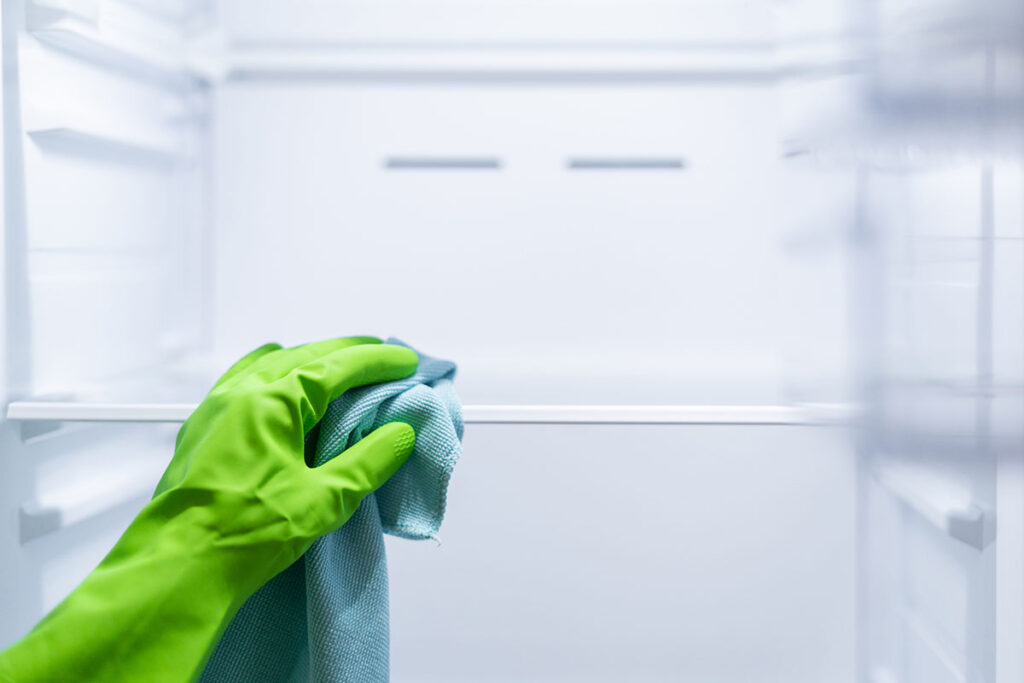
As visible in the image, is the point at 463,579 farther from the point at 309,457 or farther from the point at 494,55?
the point at 494,55

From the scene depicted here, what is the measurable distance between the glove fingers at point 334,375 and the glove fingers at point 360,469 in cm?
4

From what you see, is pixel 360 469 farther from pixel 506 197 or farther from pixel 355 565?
pixel 506 197

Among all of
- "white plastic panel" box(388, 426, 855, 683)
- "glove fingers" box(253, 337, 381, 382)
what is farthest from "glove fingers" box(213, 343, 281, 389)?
"white plastic panel" box(388, 426, 855, 683)

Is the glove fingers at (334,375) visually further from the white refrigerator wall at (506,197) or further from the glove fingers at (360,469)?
the white refrigerator wall at (506,197)

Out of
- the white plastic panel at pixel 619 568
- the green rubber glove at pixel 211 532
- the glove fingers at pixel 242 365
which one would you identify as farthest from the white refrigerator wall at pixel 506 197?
the green rubber glove at pixel 211 532

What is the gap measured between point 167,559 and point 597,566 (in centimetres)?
70

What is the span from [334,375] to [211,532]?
0.15 meters

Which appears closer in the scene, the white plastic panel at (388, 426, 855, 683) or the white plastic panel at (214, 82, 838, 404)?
the white plastic panel at (388, 426, 855, 683)

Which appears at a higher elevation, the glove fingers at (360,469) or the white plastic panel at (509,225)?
the white plastic panel at (509,225)

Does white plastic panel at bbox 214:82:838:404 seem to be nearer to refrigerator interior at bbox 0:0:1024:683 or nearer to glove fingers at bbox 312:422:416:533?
refrigerator interior at bbox 0:0:1024:683

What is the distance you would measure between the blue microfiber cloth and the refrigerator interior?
124mm

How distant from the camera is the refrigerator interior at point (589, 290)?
0.69m

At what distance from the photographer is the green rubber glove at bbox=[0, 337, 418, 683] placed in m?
0.47

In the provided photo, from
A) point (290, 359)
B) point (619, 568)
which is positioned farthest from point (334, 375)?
point (619, 568)
